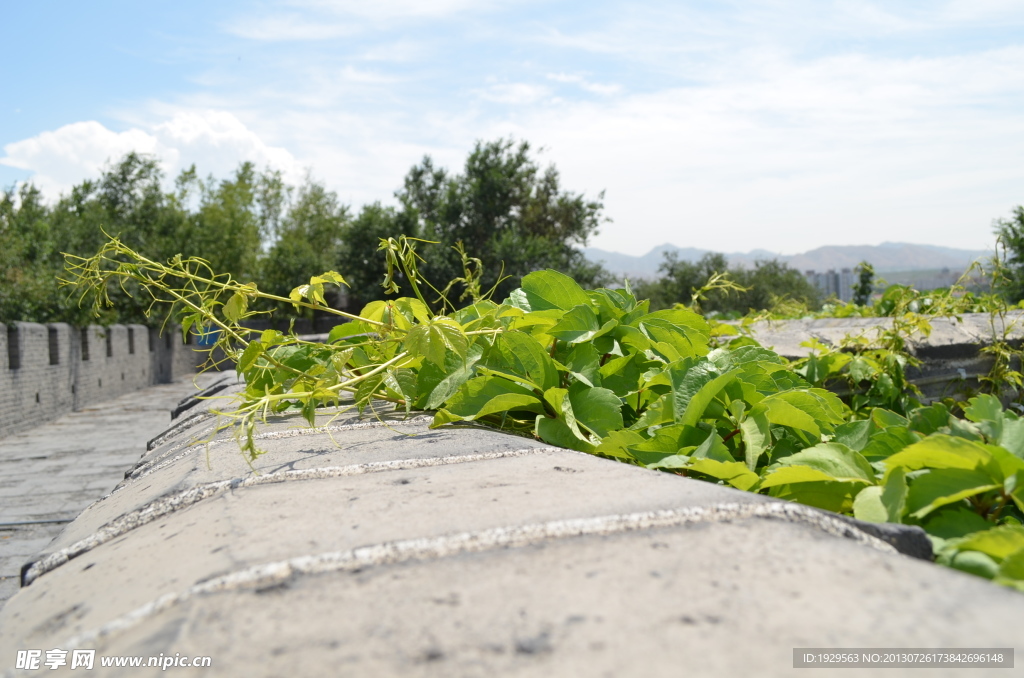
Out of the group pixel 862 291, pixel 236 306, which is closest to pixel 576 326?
pixel 236 306

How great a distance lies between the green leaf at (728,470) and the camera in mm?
761

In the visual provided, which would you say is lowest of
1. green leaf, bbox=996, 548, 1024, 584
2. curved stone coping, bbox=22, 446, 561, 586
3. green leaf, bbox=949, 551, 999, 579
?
curved stone coping, bbox=22, 446, 561, 586

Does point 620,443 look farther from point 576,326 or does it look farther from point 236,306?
point 236,306

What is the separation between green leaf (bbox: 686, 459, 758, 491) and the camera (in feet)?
2.50

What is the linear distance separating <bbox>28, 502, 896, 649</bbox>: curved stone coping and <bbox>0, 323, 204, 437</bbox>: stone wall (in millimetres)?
6760

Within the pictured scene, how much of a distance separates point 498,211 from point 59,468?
23104mm

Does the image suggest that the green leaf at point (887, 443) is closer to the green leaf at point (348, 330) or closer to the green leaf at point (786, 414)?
the green leaf at point (786, 414)

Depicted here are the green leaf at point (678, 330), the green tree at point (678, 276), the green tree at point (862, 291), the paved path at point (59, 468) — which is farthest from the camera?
the green tree at point (678, 276)

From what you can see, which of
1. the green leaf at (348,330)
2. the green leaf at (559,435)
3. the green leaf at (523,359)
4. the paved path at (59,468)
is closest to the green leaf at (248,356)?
the green leaf at (348,330)

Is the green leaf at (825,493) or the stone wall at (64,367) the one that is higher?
the green leaf at (825,493)

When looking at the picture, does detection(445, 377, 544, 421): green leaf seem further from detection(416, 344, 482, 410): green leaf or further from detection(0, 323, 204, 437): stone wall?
detection(0, 323, 204, 437): stone wall

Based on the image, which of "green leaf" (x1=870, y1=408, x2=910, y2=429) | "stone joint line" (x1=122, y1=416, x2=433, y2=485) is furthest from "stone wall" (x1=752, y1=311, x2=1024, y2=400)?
"stone joint line" (x1=122, y1=416, x2=433, y2=485)

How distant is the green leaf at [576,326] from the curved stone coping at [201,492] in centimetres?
31

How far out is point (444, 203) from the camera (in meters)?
29.0
